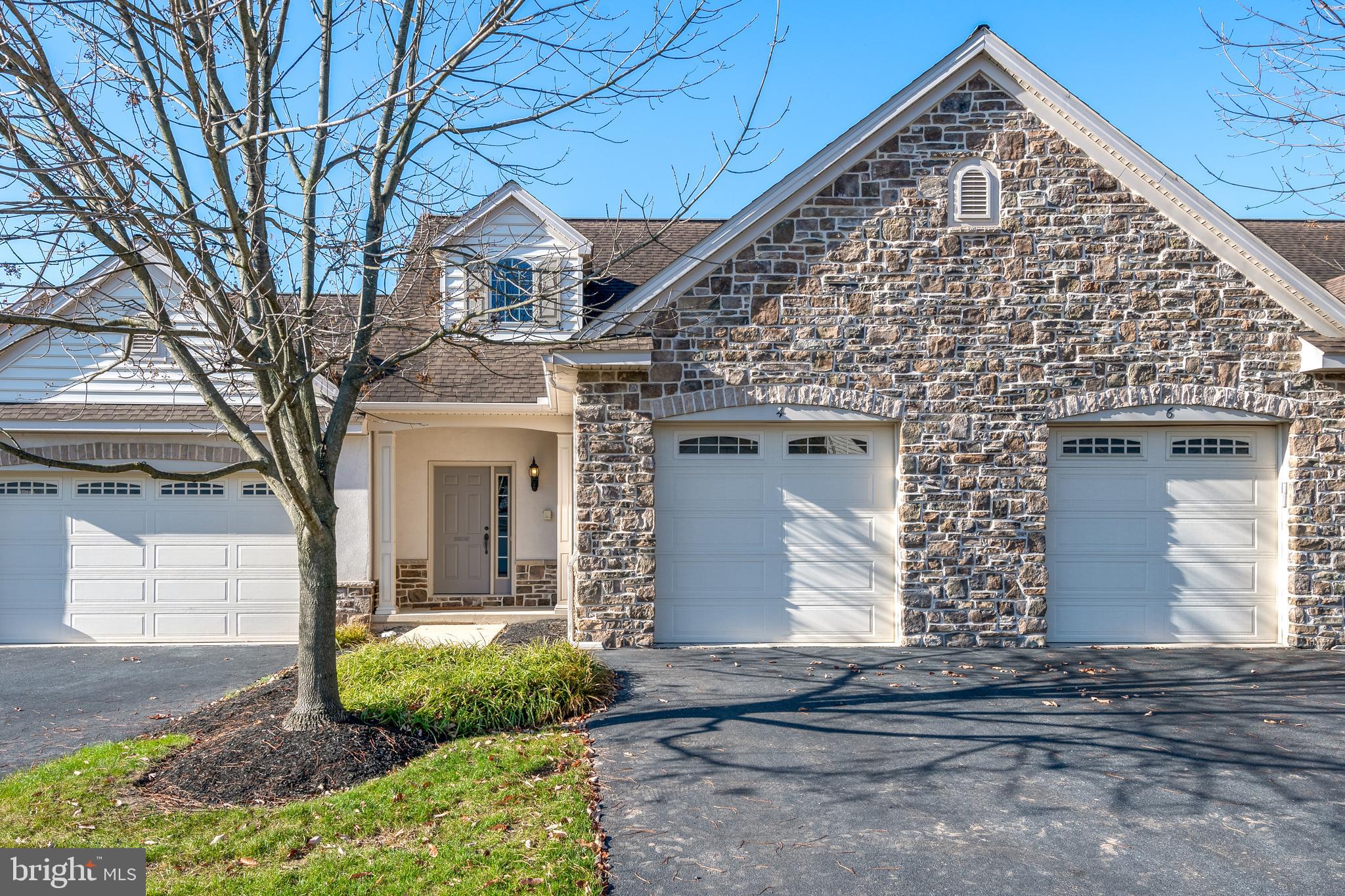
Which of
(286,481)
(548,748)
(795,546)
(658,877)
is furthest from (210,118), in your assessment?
(795,546)

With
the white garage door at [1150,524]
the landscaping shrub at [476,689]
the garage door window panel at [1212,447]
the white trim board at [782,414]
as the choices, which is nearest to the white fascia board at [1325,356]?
the white garage door at [1150,524]

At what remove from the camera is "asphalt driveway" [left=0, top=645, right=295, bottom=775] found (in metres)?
7.09

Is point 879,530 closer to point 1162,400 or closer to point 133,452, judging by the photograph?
point 1162,400

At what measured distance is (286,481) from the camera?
6.10 meters

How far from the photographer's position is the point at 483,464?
13312 millimetres

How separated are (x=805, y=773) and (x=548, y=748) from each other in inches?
70.6

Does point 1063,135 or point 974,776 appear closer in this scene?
point 974,776

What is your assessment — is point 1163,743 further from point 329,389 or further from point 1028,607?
point 329,389

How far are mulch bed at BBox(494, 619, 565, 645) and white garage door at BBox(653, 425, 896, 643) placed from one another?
5.60 feet

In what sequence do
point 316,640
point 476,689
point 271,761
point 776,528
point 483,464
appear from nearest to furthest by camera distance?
point 271,761 → point 316,640 → point 476,689 → point 776,528 → point 483,464

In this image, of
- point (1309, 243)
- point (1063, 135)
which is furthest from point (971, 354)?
point (1309, 243)

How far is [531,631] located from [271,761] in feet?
16.9

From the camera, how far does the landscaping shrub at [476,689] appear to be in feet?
22.2

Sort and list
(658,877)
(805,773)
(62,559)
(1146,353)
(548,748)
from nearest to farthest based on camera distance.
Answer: (658,877) < (805,773) < (548,748) < (1146,353) < (62,559)
